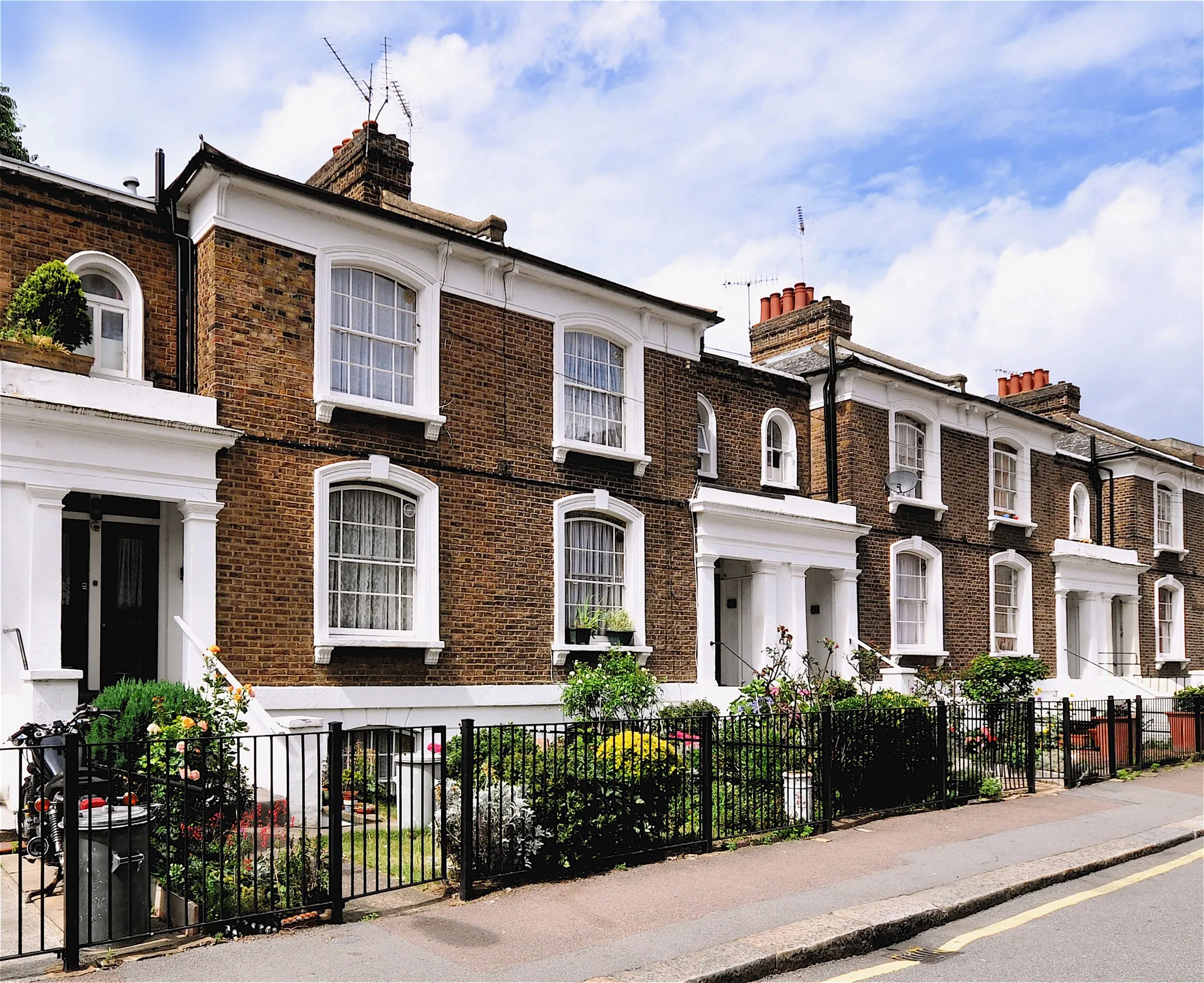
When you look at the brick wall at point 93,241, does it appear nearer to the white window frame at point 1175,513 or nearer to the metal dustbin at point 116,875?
the metal dustbin at point 116,875

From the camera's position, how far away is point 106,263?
13.2 m

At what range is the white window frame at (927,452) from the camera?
22.1 m

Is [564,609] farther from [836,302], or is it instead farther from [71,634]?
[836,302]

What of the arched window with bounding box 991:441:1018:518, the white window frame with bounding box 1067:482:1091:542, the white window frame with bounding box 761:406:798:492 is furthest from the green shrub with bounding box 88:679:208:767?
the white window frame with bounding box 1067:482:1091:542

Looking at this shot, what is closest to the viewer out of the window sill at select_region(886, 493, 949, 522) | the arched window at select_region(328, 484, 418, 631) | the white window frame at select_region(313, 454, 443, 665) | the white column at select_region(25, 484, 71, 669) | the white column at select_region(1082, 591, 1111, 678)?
the white column at select_region(25, 484, 71, 669)

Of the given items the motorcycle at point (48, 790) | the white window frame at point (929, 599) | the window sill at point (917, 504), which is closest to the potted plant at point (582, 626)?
the motorcycle at point (48, 790)

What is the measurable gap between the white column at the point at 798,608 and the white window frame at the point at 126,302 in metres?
11.1

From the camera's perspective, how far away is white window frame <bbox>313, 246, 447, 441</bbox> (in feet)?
45.2

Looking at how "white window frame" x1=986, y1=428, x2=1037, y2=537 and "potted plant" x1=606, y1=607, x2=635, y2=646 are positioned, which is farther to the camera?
"white window frame" x1=986, y1=428, x2=1037, y2=537

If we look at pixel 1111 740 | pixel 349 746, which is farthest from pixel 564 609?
pixel 1111 740

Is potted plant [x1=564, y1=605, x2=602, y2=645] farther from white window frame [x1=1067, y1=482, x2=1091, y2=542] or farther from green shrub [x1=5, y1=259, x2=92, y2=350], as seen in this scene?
white window frame [x1=1067, y1=482, x2=1091, y2=542]

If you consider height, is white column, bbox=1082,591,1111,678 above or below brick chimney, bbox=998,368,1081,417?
below

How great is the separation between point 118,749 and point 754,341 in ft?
59.4

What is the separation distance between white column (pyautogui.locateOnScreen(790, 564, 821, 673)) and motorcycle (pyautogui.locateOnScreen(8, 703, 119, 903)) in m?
11.8
